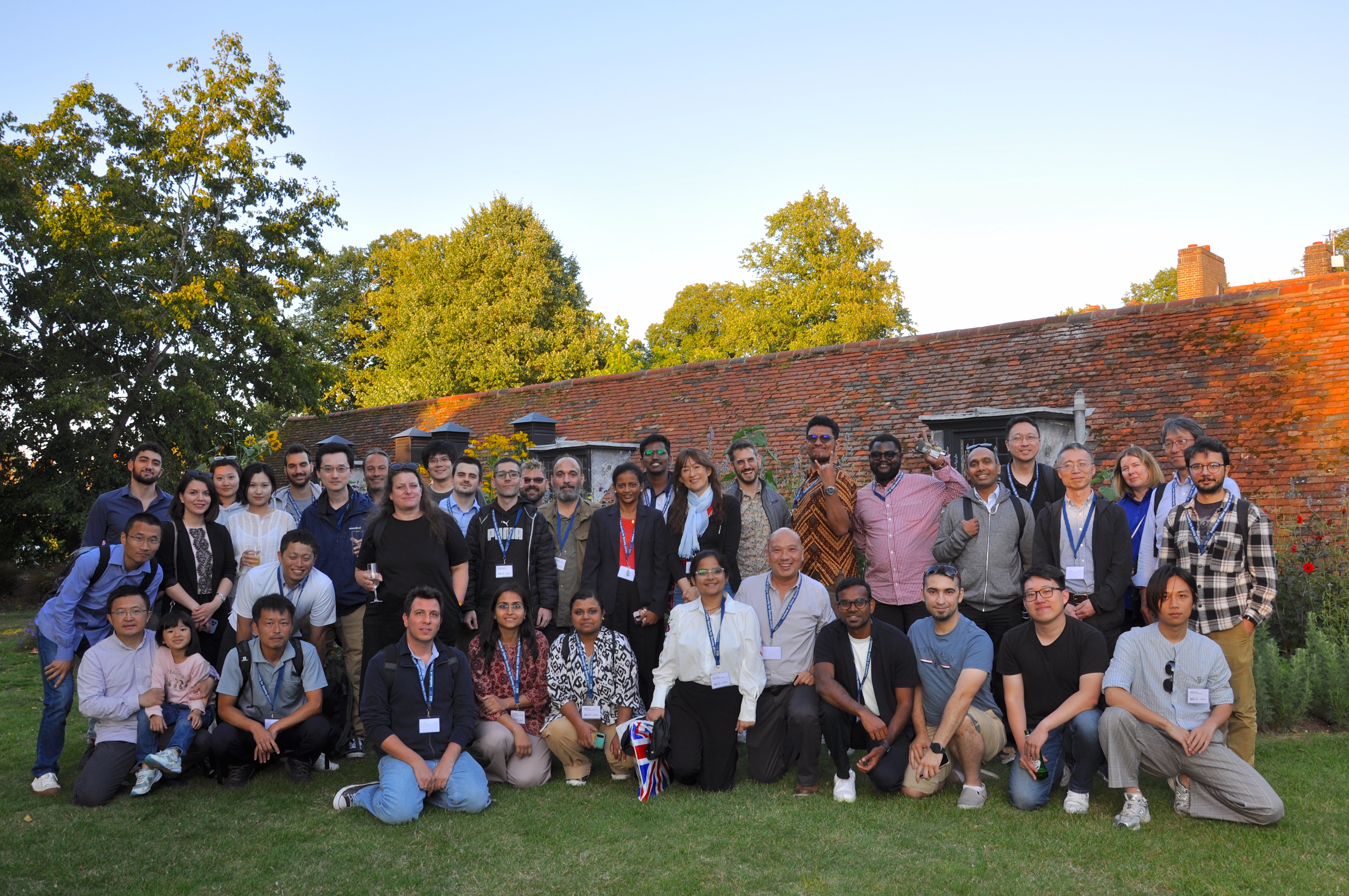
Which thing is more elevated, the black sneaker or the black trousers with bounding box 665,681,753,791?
the black trousers with bounding box 665,681,753,791

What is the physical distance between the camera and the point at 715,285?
3700 centimetres

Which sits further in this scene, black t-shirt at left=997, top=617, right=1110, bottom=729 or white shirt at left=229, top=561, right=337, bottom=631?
white shirt at left=229, top=561, right=337, bottom=631

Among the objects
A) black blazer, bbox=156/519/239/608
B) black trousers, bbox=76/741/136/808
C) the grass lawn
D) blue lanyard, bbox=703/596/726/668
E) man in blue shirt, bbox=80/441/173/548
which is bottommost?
the grass lawn

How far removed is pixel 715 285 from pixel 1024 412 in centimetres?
2661

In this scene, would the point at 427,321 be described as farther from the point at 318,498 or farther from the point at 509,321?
the point at 318,498

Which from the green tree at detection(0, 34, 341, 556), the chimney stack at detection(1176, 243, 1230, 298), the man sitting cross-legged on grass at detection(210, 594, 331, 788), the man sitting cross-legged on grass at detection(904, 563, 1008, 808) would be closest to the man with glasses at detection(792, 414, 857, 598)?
the man sitting cross-legged on grass at detection(904, 563, 1008, 808)

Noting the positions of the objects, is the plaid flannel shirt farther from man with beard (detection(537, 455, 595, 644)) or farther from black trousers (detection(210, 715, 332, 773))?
black trousers (detection(210, 715, 332, 773))

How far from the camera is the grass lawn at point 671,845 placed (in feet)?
Answer: 13.4

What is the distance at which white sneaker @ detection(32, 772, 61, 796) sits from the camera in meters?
5.52

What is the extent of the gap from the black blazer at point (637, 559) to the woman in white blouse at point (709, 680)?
0.50m

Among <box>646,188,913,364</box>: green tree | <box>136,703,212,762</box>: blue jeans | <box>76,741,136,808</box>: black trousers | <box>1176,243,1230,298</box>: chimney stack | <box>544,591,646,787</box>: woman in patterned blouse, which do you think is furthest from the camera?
<box>646,188,913,364</box>: green tree

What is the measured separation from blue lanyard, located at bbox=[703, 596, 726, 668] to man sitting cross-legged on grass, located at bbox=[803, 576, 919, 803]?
56 cm

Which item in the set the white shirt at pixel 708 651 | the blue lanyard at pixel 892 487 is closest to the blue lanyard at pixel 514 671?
the white shirt at pixel 708 651

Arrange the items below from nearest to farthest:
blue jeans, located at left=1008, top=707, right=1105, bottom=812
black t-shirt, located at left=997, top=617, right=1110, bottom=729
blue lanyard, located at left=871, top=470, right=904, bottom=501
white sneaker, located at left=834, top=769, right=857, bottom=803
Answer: blue jeans, located at left=1008, top=707, right=1105, bottom=812, black t-shirt, located at left=997, top=617, right=1110, bottom=729, white sneaker, located at left=834, top=769, right=857, bottom=803, blue lanyard, located at left=871, top=470, right=904, bottom=501
